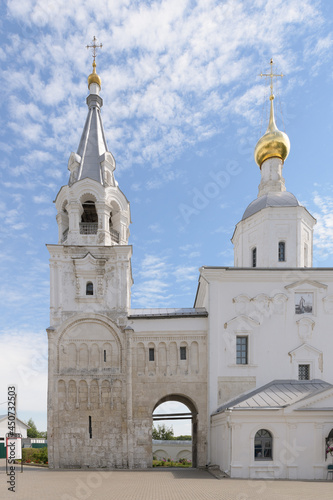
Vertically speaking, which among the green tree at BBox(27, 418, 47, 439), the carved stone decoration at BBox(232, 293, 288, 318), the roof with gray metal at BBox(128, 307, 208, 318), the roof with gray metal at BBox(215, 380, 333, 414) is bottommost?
the green tree at BBox(27, 418, 47, 439)

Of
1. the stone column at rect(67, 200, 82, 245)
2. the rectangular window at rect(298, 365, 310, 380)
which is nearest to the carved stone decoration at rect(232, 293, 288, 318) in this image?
the rectangular window at rect(298, 365, 310, 380)

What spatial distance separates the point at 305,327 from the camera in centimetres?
2091

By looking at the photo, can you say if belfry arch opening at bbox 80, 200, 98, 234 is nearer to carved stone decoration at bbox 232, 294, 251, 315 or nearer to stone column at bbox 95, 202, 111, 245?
stone column at bbox 95, 202, 111, 245

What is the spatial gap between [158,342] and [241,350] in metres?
4.20

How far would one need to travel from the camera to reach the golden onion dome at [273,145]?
25625 millimetres

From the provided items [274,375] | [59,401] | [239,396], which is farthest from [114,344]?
[274,375]

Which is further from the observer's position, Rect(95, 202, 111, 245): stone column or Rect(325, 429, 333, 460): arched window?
→ Rect(95, 202, 111, 245): stone column

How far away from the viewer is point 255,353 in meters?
20.7

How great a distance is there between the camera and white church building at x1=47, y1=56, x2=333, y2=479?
20.2 meters

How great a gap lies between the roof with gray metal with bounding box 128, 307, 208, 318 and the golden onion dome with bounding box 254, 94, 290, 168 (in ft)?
34.5

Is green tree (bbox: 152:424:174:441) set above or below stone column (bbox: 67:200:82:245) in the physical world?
below

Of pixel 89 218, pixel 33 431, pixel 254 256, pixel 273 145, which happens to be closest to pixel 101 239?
pixel 89 218

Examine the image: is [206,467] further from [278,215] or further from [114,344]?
[278,215]

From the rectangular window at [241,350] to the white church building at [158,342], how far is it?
0.16ft
